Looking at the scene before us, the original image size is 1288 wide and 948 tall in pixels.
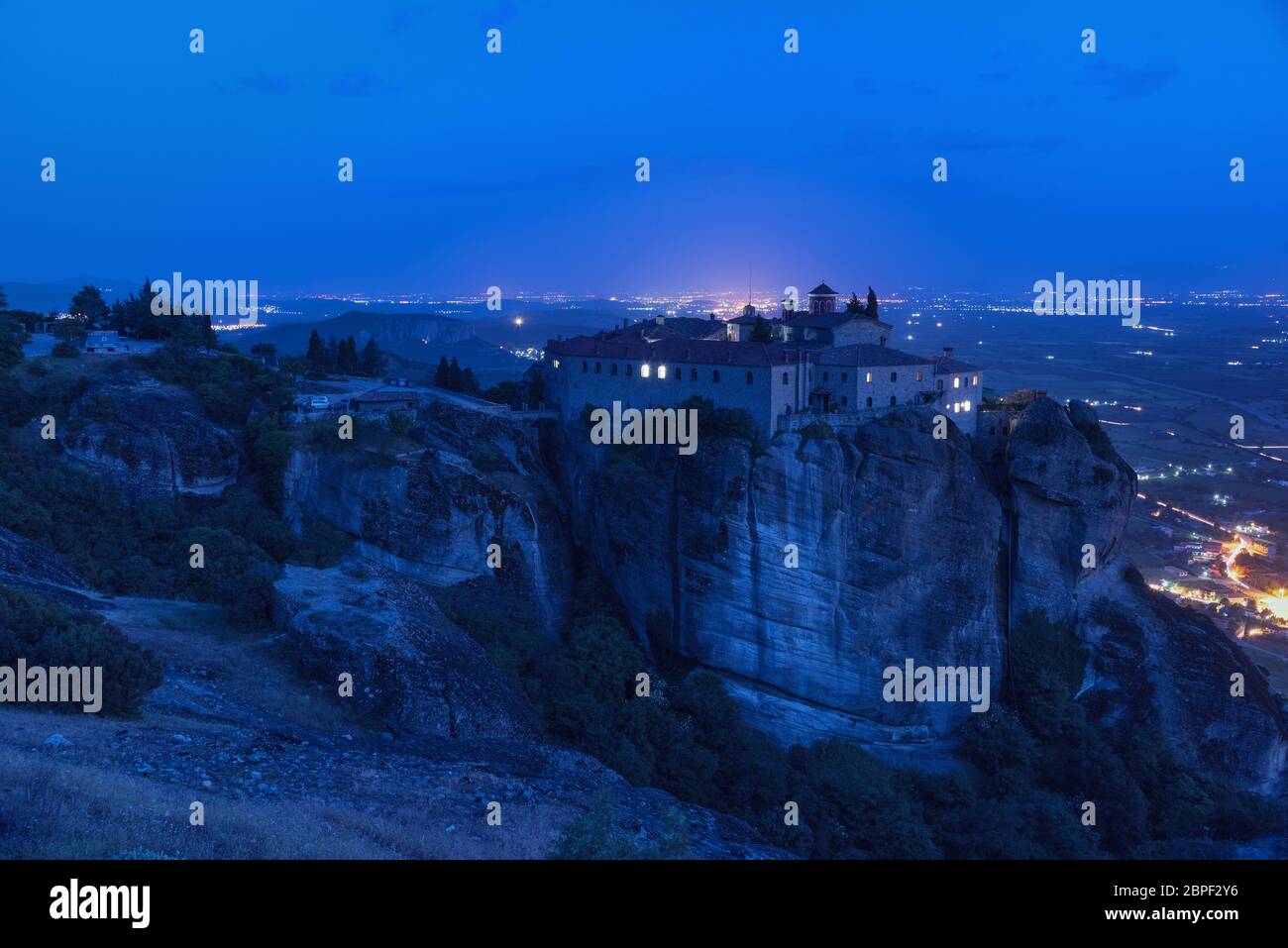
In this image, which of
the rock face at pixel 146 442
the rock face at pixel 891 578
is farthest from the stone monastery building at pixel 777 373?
the rock face at pixel 146 442

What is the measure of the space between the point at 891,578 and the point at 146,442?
34.1m

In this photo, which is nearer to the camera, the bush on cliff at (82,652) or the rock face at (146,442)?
the bush on cliff at (82,652)

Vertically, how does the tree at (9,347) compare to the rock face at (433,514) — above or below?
above

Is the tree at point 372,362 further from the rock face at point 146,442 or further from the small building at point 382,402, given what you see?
the rock face at point 146,442

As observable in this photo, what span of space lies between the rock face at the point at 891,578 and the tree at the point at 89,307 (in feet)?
129

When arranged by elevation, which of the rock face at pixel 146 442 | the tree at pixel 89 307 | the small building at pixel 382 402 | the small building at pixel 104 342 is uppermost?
the tree at pixel 89 307

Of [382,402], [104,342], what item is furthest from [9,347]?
[382,402]

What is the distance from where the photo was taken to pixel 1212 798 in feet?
136

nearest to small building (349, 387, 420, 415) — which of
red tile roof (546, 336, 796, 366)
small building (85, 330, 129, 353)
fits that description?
red tile roof (546, 336, 796, 366)

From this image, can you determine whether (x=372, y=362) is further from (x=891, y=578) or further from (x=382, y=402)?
(x=891, y=578)

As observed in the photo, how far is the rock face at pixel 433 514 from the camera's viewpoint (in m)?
41.3

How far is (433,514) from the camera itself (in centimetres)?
4172
